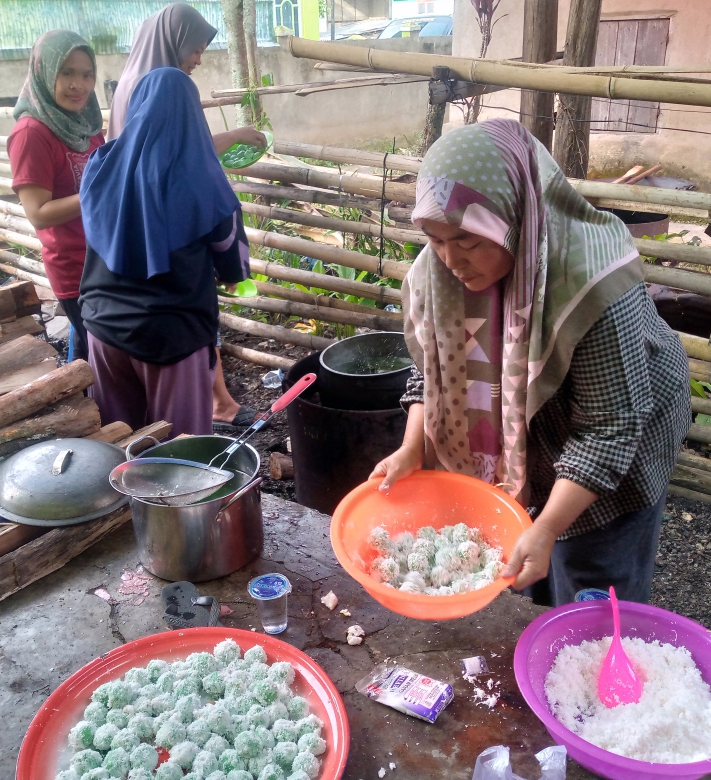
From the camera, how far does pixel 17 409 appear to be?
228 centimetres

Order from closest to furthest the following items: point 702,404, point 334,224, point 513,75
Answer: point 513,75
point 702,404
point 334,224

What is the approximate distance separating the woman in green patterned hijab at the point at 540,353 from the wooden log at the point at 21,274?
5.47 m

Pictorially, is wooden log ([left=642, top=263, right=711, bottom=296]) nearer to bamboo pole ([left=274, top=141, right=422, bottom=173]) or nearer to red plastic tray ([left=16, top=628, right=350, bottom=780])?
bamboo pole ([left=274, top=141, right=422, bottom=173])

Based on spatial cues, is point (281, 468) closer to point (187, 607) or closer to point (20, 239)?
point (187, 607)

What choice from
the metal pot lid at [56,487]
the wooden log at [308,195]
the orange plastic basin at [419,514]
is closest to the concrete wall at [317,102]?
the wooden log at [308,195]

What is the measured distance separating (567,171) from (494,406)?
2343 mm

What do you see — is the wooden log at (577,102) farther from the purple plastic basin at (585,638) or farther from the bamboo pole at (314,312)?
the purple plastic basin at (585,638)

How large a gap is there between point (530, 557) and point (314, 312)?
357 cm

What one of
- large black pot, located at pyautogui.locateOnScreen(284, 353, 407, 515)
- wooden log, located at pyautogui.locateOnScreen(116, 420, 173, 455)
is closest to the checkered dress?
large black pot, located at pyautogui.locateOnScreen(284, 353, 407, 515)

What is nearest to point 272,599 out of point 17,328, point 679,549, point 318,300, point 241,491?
point 241,491

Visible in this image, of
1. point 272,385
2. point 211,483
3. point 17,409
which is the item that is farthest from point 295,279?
point 211,483

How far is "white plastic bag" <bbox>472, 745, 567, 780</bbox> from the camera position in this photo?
1174mm

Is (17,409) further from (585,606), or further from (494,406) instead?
(585,606)

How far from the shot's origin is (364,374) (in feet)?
9.90
